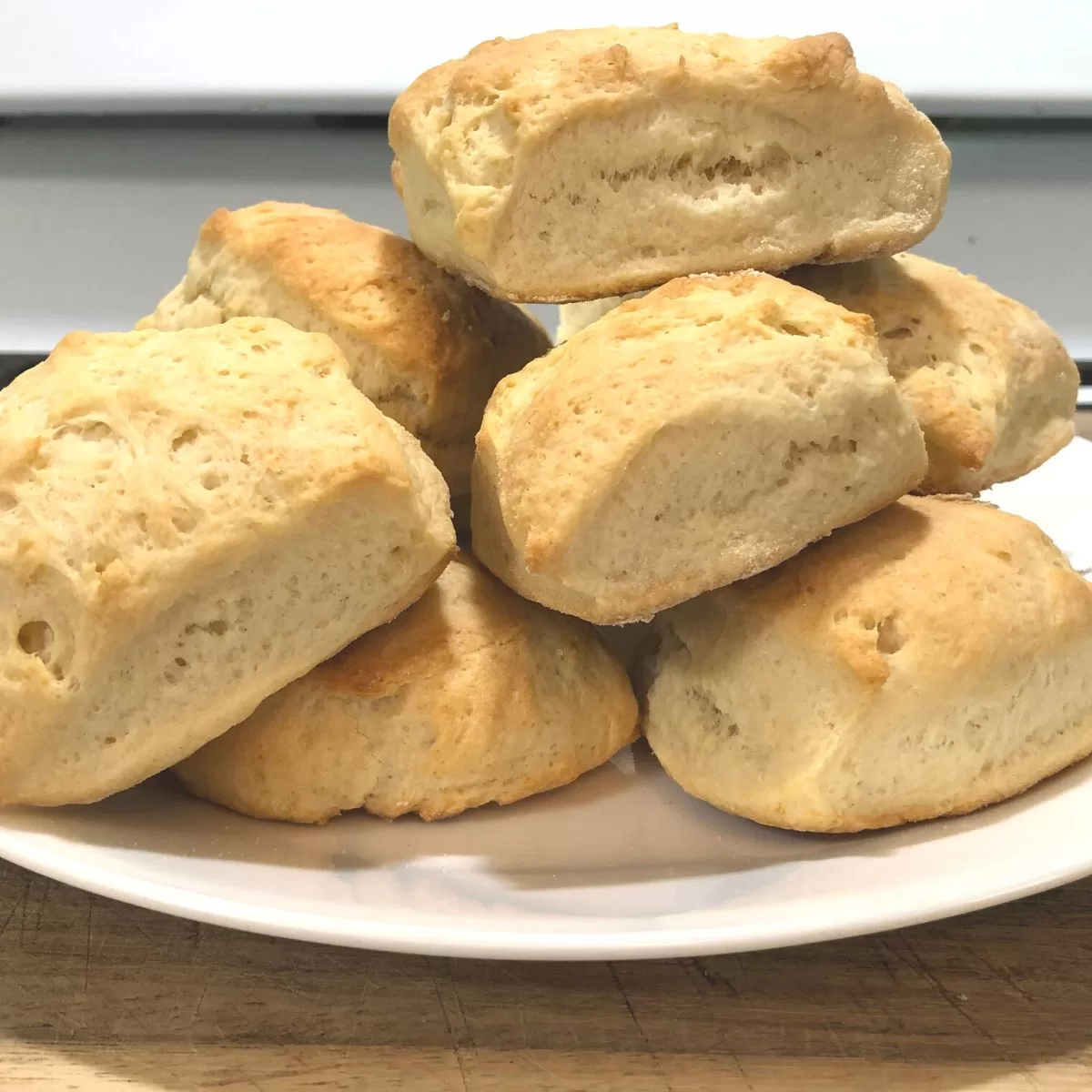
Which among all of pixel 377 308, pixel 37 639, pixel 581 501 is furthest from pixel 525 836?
pixel 377 308

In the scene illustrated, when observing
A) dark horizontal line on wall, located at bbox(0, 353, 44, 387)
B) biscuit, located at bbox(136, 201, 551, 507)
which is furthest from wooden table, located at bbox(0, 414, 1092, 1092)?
dark horizontal line on wall, located at bbox(0, 353, 44, 387)

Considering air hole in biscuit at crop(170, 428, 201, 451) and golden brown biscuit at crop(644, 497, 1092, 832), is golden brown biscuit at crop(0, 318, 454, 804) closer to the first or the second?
air hole in biscuit at crop(170, 428, 201, 451)

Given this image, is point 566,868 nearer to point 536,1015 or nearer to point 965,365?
point 536,1015

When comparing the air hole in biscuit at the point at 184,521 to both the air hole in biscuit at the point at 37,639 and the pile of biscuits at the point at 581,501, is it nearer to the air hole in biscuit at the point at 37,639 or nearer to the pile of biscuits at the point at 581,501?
the pile of biscuits at the point at 581,501

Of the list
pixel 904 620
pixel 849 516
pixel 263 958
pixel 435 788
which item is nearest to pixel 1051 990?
pixel 904 620

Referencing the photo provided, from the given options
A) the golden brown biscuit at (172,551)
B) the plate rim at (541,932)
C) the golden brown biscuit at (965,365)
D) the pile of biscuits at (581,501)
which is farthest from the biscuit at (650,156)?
the plate rim at (541,932)
